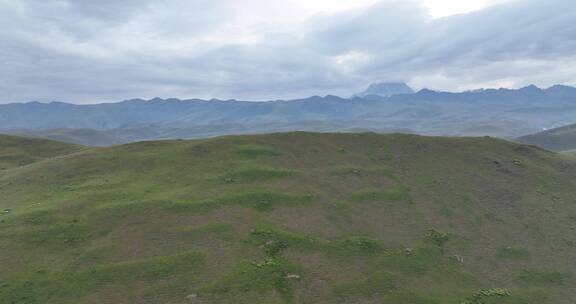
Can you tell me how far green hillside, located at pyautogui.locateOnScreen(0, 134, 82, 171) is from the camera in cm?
8512

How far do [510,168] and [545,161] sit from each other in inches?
358

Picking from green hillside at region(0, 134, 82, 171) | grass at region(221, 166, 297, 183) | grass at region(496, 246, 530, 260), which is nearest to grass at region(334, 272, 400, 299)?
grass at region(496, 246, 530, 260)

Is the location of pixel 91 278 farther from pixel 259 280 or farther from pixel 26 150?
pixel 26 150

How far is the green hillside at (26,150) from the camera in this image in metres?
85.1

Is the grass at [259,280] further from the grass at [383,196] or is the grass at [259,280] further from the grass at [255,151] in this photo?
the grass at [255,151]

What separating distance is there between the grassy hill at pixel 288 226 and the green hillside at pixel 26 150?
25.4 m

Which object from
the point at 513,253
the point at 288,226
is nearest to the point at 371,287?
the point at 288,226

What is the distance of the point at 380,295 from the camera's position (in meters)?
35.2

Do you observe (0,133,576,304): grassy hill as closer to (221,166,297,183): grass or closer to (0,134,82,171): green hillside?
(221,166,297,183): grass

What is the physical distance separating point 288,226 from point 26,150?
78252 millimetres

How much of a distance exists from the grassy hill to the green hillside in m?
25.4

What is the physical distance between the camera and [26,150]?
96.2 metres

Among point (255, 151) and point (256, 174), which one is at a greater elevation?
point (255, 151)

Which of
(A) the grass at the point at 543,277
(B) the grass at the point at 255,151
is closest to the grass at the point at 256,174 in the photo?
(B) the grass at the point at 255,151
